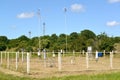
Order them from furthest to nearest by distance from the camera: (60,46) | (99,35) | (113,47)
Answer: (99,35) < (60,46) < (113,47)

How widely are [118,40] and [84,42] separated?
13.3 metres

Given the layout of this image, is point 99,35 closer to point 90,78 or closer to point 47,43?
point 47,43

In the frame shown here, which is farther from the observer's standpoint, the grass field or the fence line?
the fence line

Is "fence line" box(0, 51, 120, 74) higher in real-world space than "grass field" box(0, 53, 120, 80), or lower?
higher

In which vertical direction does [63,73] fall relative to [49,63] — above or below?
below

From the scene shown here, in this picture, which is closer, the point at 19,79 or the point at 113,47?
the point at 19,79

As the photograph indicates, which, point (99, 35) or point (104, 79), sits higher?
point (99, 35)

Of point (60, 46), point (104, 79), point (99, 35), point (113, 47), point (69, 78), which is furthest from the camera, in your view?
point (99, 35)

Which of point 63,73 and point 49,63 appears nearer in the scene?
point 63,73

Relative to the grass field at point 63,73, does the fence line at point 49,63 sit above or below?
above

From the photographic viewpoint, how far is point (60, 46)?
261ft

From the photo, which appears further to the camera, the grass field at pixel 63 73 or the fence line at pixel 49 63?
the fence line at pixel 49 63

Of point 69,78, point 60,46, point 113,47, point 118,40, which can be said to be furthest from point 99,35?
point 69,78

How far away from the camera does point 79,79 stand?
19.2m
